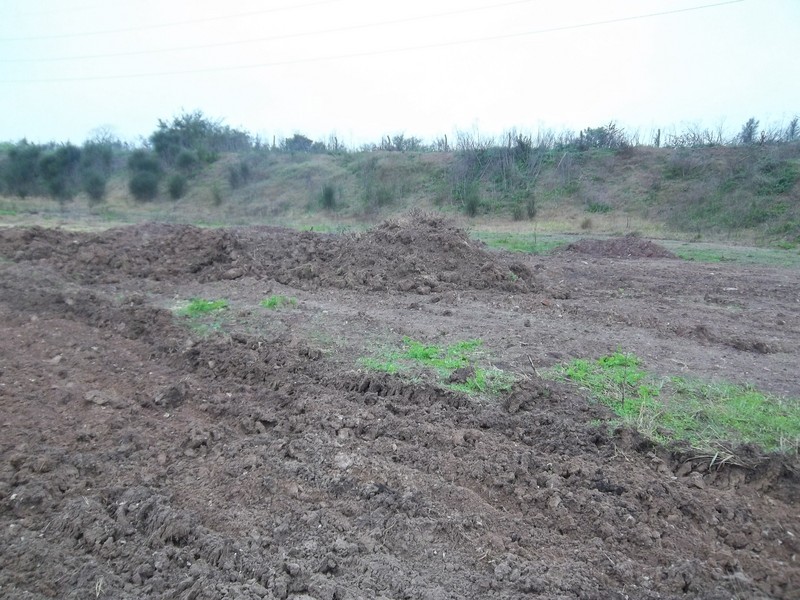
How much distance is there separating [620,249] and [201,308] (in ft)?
38.3

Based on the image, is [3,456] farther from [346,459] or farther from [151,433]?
[346,459]

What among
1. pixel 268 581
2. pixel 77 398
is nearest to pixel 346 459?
pixel 268 581

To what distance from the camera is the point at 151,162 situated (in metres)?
41.2

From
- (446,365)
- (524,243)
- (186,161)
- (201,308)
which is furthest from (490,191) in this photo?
(446,365)

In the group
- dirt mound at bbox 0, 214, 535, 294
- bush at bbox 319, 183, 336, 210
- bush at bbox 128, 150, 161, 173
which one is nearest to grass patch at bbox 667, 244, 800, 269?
dirt mound at bbox 0, 214, 535, 294

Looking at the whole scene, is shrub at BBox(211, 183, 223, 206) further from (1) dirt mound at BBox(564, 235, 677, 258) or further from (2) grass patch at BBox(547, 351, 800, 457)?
(2) grass patch at BBox(547, 351, 800, 457)

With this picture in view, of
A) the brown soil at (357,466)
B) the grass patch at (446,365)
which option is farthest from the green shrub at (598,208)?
the grass patch at (446,365)

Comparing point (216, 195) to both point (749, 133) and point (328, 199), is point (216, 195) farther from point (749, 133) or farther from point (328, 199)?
point (749, 133)

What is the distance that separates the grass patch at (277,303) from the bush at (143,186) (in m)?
34.2

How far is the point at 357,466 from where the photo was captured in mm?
4086

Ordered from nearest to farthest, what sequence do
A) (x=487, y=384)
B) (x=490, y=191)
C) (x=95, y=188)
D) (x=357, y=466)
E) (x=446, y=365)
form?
(x=357, y=466) < (x=487, y=384) < (x=446, y=365) < (x=490, y=191) < (x=95, y=188)

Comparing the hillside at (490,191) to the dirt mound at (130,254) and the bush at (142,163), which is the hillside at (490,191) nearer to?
the bush at (142,163)

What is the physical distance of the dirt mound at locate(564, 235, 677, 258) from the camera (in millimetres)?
15312

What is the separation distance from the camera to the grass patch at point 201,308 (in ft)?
26.6
